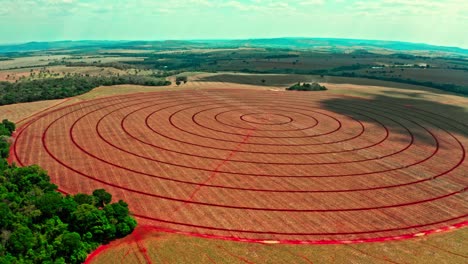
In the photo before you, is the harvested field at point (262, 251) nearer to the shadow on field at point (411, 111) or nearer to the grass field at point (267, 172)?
the grass field at point (267, 172)

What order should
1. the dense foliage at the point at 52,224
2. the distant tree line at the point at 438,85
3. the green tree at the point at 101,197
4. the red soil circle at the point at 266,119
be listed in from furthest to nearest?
1. the distant tree line at the point at 438,85
2. the red soil circle at the point at 266,119
3. the green tree at the point at 101,197
4. the dense foliage at the point at 52,224

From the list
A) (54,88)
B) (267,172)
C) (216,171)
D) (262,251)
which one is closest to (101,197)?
(216,171)

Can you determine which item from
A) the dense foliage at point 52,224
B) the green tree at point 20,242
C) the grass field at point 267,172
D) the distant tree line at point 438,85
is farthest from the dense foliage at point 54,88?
the distant tree line at point 438,85

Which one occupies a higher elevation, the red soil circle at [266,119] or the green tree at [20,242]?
the red soil circle at [266,119]

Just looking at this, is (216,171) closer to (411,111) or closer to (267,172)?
(267,172)

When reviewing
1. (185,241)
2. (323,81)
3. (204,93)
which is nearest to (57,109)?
(204,93)
